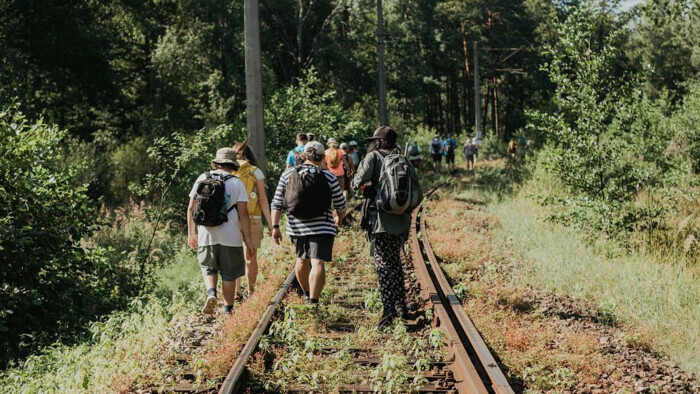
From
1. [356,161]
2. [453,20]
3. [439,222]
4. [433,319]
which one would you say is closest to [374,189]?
[433,319]

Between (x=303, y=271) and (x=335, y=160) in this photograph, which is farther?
(x=335, y=160)

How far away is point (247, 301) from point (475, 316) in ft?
8.65

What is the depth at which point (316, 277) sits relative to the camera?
744 centimetres

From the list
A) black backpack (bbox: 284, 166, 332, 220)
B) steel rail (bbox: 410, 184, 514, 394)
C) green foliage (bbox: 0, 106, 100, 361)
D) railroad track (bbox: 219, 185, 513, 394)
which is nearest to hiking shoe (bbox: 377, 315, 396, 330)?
railroad track (bbox: 219, 185, 513, 394)

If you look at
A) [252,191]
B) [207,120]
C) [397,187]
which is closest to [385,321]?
[397,187]

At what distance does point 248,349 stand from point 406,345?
1574mm

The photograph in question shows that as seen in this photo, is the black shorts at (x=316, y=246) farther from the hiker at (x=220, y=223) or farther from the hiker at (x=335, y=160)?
the hiker at (x=335, y=160)

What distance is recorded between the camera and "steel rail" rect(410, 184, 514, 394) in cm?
509

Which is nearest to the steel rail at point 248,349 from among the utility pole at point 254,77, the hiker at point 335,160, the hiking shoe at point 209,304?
the hiking shoe at point 209,304

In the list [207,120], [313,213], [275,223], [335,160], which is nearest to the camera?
[313,213]

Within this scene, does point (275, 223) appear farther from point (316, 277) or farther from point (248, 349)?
point (248, 349)

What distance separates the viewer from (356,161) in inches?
695

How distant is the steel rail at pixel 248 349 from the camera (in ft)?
16.7

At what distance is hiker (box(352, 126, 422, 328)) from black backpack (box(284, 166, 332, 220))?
351 millimetres
